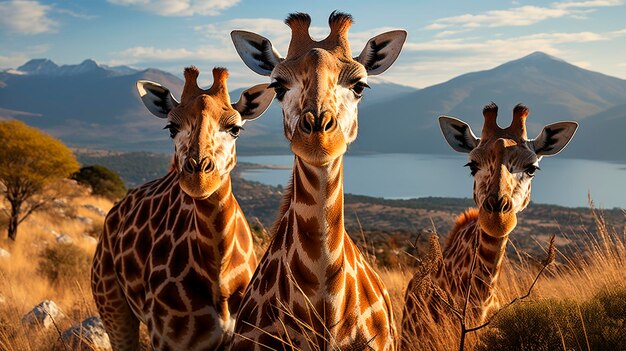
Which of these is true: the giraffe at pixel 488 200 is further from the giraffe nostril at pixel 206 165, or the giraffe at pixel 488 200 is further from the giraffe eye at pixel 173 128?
the giraffe eye at pixel 173 128

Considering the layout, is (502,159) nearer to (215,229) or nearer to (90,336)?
(215,229)

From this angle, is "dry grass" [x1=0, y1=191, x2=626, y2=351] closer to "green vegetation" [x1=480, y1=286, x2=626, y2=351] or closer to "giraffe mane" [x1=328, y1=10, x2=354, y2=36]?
"green vegetation" [x1=480, y1=286, x2=626, y2=351]

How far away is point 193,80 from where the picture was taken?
531 cm

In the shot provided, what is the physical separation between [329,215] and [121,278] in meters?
3.57

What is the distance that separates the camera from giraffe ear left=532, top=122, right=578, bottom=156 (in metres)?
5.48

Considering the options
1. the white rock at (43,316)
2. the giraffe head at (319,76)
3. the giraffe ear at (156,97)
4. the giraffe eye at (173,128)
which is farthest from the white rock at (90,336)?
the giraffe head at (319,76)

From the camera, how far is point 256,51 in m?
3.97

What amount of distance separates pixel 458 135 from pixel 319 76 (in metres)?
3.40

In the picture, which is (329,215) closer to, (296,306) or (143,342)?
(296,306)

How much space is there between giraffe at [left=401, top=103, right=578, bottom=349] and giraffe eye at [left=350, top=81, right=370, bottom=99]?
1966 mm

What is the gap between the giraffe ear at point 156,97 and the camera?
5.40m

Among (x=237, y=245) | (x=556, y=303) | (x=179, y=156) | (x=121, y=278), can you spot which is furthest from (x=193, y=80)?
(x=556, y=303)

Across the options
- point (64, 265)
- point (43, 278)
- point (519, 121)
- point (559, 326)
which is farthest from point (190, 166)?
point (43, 278)

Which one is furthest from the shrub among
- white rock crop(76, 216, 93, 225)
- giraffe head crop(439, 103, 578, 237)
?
giraffe head crop(439, 103, 578, 237)
